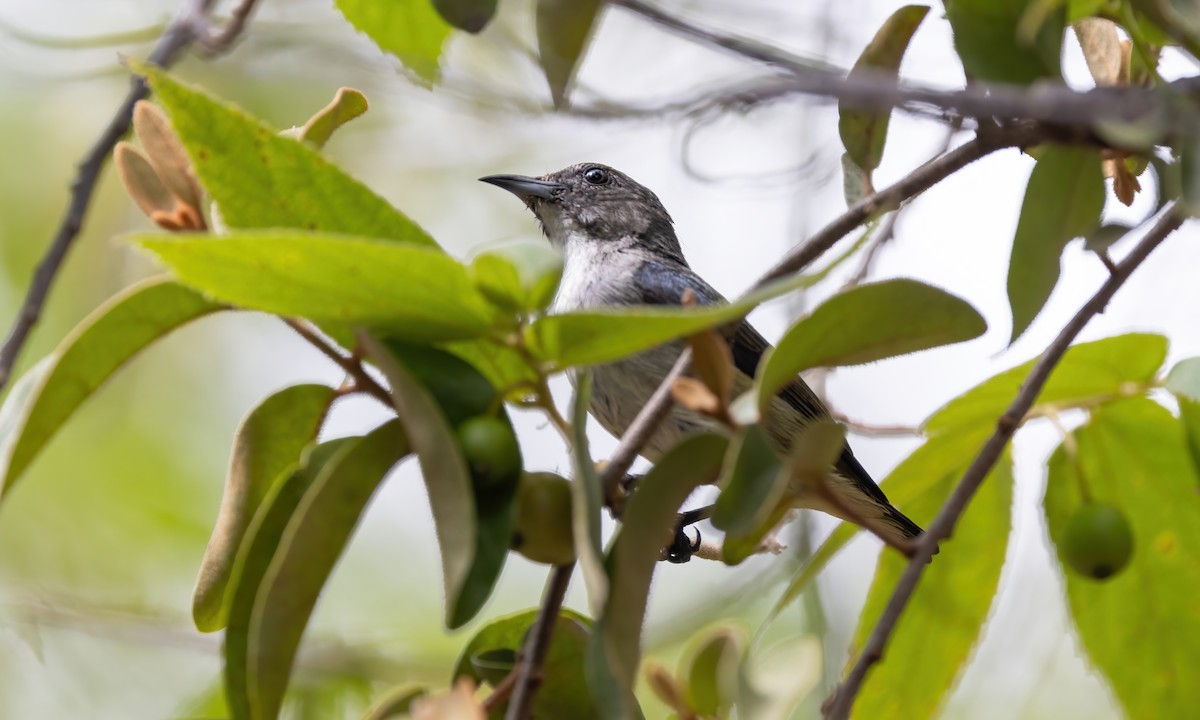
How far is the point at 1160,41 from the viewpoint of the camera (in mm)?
2219

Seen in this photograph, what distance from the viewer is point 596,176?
17.5 feet

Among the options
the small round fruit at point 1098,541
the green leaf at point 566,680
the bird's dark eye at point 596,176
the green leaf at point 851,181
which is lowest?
the green leaf at point 566,680

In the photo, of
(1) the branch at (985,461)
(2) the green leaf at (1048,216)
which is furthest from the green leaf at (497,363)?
(2) the green leaf at (1048,216)

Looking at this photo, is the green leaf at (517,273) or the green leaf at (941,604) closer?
the green leaf at (517,273)

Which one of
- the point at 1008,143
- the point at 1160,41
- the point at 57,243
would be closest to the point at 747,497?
the point at 1008,143

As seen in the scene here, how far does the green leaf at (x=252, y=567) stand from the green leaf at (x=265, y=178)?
0.30 m

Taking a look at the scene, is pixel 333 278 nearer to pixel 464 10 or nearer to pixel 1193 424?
pixel 464 10

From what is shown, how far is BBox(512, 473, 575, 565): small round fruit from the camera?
169 centimetres

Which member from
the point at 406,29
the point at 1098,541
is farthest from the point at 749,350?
the point at 406,29

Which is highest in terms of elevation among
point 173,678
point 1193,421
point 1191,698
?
point 1193,421

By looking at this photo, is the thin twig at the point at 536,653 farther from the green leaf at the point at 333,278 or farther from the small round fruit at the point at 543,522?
the green leaf at the point at 333,278

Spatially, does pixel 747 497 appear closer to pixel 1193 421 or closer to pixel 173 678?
pixel 1193 421

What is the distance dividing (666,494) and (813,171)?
11.6ft

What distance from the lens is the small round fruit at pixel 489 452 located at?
1578mm
